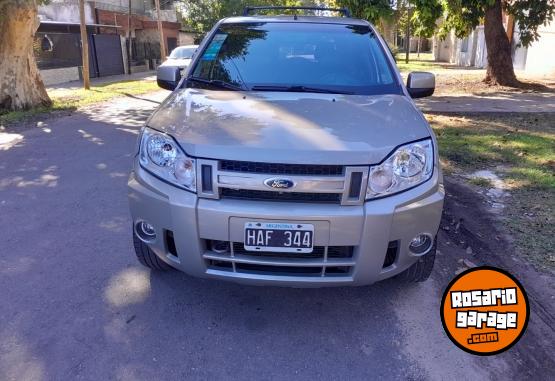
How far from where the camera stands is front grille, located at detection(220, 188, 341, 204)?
241 centimetres

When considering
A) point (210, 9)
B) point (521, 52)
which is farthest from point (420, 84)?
point (210, 9)

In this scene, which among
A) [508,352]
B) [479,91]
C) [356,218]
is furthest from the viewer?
[479,91]

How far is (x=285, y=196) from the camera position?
242 cm

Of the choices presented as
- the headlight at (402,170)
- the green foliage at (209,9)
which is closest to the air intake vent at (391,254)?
the headlight at (402,170)

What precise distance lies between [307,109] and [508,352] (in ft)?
6.07

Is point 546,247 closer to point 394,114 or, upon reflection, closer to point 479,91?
point 394,114

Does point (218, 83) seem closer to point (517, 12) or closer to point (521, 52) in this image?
point (517, 12)

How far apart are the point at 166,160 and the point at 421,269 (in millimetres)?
1723

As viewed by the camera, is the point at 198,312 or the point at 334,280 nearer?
the point at 334,280

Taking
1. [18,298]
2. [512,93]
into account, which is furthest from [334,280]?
[512,93]

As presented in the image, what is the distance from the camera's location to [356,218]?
233cm

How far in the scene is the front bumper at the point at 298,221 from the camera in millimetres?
2348

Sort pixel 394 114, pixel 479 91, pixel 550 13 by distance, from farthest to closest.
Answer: pixel 479 91 → pixel 550 13 → pixel 394 114

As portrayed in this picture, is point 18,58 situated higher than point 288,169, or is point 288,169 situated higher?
point 18,58
